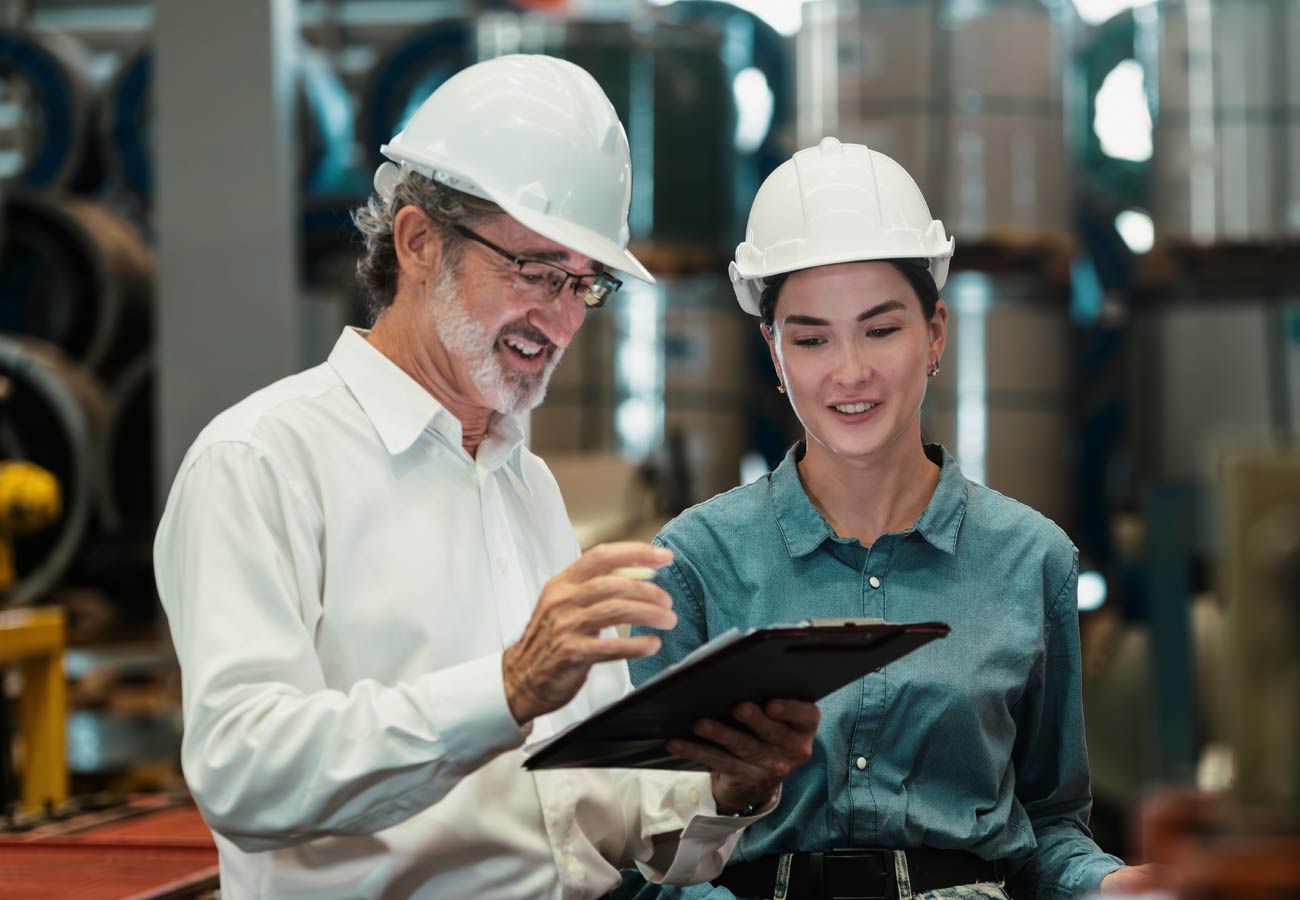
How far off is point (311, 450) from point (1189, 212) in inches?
224

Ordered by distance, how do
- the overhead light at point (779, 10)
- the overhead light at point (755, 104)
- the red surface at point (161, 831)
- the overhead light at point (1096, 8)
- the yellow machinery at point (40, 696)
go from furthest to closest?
the overhead light at point (779, 10)
the overhead light at point (1096, 8)
the overhead light at point (755, 104)
the yellow machinery at point (40, 696)
the red surface at point (161, 831)

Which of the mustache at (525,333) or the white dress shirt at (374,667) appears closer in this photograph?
the white dress shirt at (374,667)

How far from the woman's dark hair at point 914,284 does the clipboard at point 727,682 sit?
702 mm

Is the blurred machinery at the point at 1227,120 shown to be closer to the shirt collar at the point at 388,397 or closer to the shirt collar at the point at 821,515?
the shirt collar at the point at 821,515

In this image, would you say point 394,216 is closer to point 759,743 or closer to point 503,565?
point 503,565

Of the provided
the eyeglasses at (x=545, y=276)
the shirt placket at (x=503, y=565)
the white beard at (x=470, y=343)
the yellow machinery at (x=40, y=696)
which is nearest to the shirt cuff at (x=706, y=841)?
the shirt placket at (x=503, y=565)

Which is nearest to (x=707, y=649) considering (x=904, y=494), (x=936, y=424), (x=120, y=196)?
(x=904, y=494)

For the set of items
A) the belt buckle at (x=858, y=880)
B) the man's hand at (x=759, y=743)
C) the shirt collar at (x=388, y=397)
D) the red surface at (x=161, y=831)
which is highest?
the shirt collar at (x=388, y=397)

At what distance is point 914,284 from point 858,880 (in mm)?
883

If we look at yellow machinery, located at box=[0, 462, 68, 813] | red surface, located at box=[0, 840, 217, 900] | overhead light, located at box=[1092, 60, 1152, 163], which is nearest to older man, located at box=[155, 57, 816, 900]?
red surface, located at box=[0, 840, 217, 900]

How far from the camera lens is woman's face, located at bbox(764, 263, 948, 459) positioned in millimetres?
2311

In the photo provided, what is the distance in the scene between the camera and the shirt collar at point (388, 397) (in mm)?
2061

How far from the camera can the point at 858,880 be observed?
7.22 ft

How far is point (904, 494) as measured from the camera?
2.44 m
